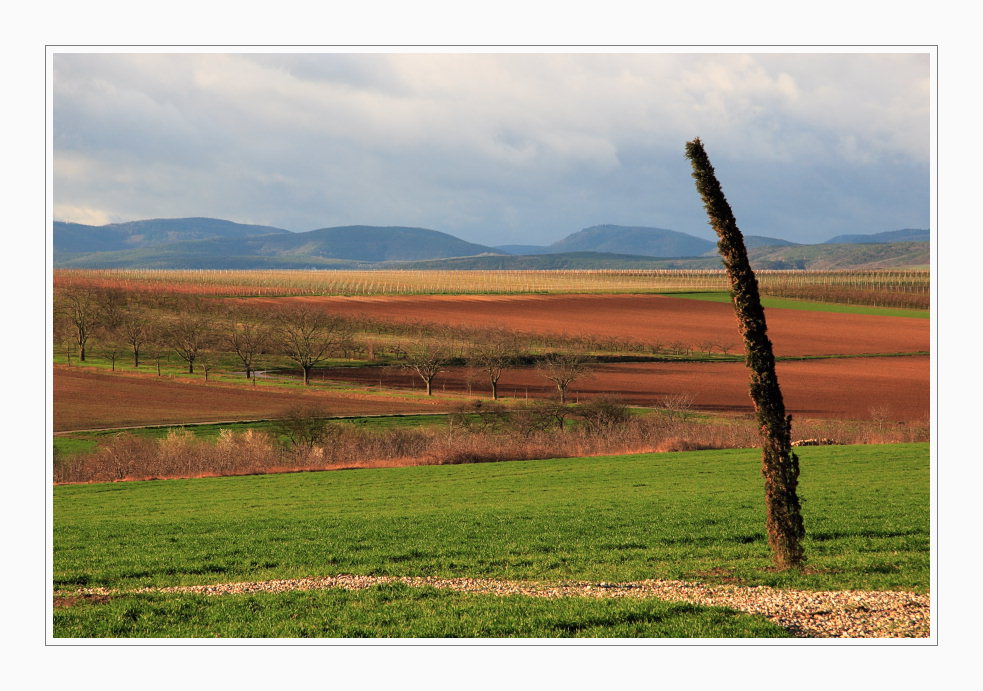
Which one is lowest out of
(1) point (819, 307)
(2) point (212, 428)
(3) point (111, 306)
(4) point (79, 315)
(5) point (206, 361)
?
(2) point (212, 428)

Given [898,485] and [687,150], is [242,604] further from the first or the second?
[898,485]

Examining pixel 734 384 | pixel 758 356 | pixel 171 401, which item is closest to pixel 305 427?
pixel 171 401

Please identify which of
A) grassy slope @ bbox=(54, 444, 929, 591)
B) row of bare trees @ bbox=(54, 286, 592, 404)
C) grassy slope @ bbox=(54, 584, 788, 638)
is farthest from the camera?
row of bare trees @ bbox=(54, 286, 592, 404)

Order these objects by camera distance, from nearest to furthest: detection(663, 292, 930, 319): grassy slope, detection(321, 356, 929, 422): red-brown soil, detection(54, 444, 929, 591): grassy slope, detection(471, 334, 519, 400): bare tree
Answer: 1. detection(54, 444, 929, 591): grassy slope
2. detection(321, 356, 929, 422): red-brown soil
3. detection(471, 334, 519, 400): bare tree
4. detection(663, 292, 930, 319): grassy slope

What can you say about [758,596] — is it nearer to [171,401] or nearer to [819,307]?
[171,401]

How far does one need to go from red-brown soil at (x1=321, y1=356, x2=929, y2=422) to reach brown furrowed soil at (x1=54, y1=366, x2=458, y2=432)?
5965mm

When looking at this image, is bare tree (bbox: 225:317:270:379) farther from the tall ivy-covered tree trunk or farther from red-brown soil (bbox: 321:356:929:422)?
the tall ivy-covered tree trunk

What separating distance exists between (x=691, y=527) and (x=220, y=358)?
54.1 meters

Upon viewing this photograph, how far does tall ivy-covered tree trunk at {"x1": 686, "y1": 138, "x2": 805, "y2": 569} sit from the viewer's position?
11250 mm

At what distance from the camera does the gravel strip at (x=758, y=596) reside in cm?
969

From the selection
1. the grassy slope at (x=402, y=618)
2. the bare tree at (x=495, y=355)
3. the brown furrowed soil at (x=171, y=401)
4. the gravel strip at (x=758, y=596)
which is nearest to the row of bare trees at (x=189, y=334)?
the brown furrowed soil at (x=171, y=401)

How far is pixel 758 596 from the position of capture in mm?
10781

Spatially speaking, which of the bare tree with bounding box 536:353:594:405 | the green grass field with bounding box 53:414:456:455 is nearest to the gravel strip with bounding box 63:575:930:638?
the green grass field with bounding box 53:414:456:455

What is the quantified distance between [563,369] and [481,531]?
125 feet
